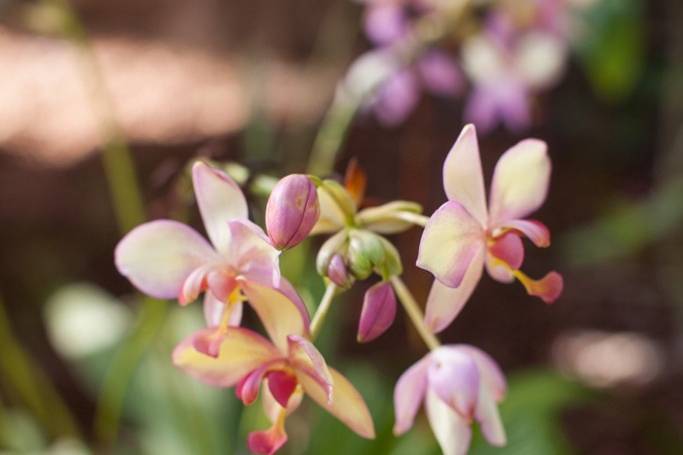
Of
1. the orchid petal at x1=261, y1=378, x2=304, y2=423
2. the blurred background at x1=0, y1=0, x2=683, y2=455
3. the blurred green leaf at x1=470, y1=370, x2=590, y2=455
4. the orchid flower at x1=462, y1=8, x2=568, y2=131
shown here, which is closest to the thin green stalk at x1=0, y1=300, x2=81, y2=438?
the blurred background at x1=0, y1=0, x2=683, y2=455

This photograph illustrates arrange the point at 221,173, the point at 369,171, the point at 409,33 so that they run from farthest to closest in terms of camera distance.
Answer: the point at 369,171 → the point at 409,33 → the point at 221,173

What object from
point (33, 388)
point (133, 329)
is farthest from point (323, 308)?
point (33, 388)

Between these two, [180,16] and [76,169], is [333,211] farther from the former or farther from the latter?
[180,16]

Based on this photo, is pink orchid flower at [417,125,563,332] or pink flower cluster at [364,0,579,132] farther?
pink flower cluster at [364,0,579,132]

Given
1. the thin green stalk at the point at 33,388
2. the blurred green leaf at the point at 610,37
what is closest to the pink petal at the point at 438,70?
the blurred green leaf at the point at 610,37

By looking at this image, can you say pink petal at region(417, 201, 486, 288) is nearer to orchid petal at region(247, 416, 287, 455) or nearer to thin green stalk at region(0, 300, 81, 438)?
orchid petal at region(247, 416, 287, 455)

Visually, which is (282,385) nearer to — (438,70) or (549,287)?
(549,287)

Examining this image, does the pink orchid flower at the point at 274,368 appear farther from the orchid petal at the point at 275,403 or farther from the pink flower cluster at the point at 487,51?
the pink flower cluster at the point at 487,51

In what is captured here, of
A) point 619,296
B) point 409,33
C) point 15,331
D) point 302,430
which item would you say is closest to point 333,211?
point 409,33
